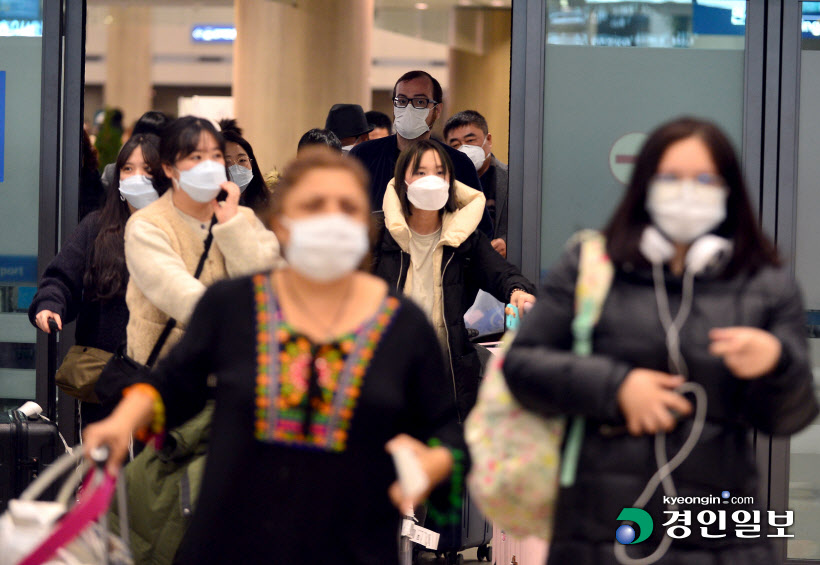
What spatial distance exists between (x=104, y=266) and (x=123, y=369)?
2.72ft

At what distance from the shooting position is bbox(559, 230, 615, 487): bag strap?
8.45 ft

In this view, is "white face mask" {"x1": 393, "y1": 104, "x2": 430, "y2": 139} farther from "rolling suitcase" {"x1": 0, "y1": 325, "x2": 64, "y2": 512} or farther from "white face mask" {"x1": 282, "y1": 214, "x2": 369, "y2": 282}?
"white face mask" {"x1": 282, "y1": 214, "x2": 369, "y2": 282}

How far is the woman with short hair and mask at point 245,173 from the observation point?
18.2 feet

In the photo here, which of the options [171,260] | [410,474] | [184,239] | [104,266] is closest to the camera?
[410,474]

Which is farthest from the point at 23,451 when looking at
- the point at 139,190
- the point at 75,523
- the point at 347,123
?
the point at 347,123

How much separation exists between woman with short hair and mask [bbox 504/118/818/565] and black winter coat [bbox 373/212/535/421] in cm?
237

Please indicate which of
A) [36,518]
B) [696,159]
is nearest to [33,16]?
[36,518]

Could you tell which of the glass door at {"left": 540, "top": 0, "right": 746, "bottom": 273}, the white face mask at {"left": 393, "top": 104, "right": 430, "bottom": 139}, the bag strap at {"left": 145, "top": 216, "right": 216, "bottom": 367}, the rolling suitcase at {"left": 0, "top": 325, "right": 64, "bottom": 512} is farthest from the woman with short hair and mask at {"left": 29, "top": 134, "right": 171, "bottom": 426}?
the glass door at {"left": 540, "top": 0, "right": 746, "bottom": 273}

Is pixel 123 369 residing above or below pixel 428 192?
below

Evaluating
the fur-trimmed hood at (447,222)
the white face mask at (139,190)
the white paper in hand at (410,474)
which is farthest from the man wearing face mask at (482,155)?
the white paper in hand at (410,474)

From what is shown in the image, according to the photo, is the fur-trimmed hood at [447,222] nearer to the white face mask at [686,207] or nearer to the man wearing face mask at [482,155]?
the man wearing face mask at [482,155]

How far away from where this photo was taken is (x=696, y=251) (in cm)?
256

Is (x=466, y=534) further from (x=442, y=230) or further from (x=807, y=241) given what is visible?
(x=807, y=241)

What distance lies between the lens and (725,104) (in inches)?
220
